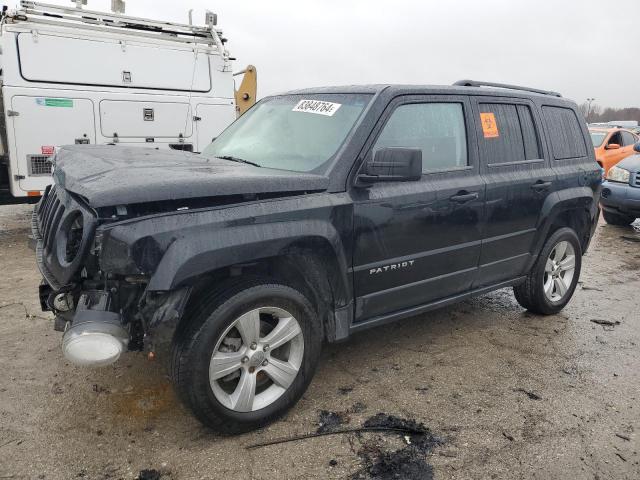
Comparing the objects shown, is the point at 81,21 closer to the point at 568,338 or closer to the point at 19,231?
the point at 19,231

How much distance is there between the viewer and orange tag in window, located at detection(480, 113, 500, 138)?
3.76 m

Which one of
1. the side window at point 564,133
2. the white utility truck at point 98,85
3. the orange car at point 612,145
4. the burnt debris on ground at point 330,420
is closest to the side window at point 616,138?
the orange car at point 612,145

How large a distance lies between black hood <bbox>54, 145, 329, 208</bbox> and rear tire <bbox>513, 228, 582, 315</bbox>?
7.96 ft

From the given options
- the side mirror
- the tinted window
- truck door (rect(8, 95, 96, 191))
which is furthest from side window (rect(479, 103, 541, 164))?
the tinted window

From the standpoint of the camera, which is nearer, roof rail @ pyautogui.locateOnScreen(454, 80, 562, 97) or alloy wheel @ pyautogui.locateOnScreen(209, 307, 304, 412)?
alloy wheel @ pyautogui.locateOnScreen(209, 307, 304, 412)

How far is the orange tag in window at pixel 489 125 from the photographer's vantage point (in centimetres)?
376

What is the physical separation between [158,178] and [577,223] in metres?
3.83

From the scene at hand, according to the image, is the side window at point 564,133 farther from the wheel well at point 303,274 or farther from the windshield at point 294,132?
the wheel well at point 303,274

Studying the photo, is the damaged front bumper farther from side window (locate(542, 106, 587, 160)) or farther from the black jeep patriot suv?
side window (locate(542, 106, 587, 160))

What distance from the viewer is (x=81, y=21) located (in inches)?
287

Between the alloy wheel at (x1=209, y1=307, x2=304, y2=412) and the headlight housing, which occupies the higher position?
the headlight housing

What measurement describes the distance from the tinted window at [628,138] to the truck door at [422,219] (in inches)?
459

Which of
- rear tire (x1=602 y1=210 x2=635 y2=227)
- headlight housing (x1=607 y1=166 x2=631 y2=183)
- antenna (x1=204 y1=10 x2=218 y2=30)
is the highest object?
antenna (x1=204 y1=10 x2=218 y2=30)

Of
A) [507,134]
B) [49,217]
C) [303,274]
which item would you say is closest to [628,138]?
[507,134]
